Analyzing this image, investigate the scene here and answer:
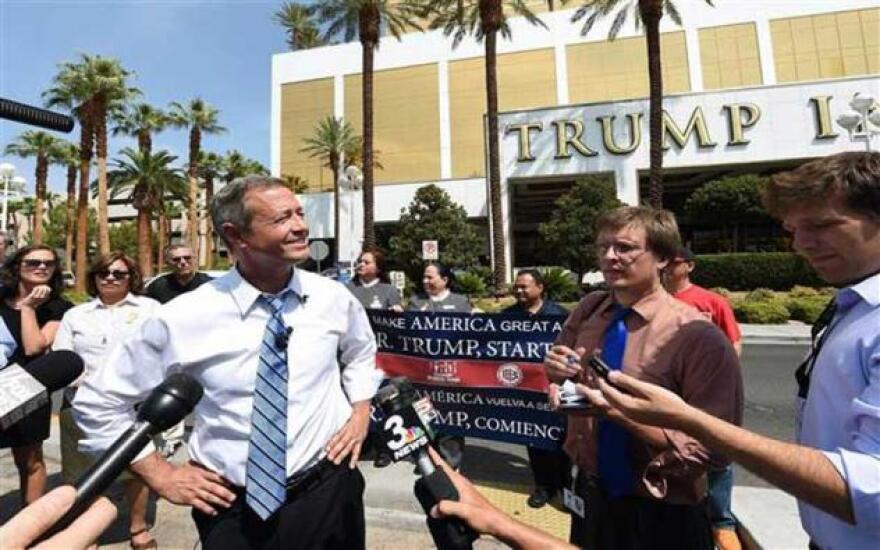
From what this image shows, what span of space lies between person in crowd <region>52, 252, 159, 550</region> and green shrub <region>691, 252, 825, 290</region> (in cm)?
2436

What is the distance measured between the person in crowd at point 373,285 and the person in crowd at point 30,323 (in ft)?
9.05

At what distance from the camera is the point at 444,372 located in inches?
182

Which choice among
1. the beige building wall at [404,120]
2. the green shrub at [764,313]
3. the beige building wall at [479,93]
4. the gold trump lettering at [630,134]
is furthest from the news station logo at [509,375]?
the beige building wall at [404,120]

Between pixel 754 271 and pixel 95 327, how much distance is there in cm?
2612

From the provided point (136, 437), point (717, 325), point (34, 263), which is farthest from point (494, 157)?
point (136, 437)

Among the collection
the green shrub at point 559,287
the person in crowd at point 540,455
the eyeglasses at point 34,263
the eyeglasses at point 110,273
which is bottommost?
the person in crowd at point 540,455

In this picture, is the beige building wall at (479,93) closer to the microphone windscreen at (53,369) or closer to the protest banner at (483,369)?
the protest banner at (483,369)

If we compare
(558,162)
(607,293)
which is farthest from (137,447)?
(558,162)

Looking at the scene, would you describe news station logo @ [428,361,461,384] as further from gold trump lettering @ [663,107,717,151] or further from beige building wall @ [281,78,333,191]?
beige building wall @ [281,78,333,191]

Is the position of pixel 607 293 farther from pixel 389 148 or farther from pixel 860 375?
pixel 389 148

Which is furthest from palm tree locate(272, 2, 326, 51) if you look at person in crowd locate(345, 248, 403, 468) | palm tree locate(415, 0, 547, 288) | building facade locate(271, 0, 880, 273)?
person in crowd locate(345, 248, 403, 468)

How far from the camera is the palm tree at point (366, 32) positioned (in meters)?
23.6

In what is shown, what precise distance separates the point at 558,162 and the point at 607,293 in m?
29.4

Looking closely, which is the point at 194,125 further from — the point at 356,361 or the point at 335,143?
the point at 356,361
